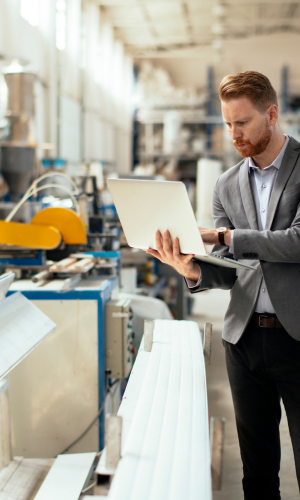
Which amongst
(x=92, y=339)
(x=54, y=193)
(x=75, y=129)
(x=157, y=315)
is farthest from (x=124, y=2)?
(x=92, y=339)

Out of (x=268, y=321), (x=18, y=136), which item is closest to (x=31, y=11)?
(x=18, y=136)

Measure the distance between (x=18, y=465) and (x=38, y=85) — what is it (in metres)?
5.67

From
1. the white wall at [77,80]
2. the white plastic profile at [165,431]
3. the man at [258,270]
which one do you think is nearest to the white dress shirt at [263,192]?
the man at [258,270]

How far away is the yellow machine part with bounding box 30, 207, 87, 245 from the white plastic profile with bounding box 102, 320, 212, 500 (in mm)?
943

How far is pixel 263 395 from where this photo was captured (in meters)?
1.37

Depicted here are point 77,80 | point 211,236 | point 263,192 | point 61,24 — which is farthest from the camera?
point 77,80

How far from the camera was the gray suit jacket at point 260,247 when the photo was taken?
3.94 ft

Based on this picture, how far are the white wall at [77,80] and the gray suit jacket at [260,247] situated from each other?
408 cm

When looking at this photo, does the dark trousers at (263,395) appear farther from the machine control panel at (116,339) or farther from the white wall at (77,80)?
the white wall at (77,80)

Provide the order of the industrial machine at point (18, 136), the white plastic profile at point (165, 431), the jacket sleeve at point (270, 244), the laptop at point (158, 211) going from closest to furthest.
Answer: the white plastic profile at point (165, 431)
the laptop at point (158, 211)
the jacket sleeve at point (270, 244)
the industrial machine at point (18, 136)

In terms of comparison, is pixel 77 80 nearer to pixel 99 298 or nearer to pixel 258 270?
pixel 99 298

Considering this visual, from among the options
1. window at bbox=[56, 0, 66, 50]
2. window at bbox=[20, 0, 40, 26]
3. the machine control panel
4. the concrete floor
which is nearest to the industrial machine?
window at bbox=[20, 0, 40, 26]

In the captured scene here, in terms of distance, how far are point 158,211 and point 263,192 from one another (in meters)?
0.38

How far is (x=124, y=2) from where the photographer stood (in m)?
8.91
